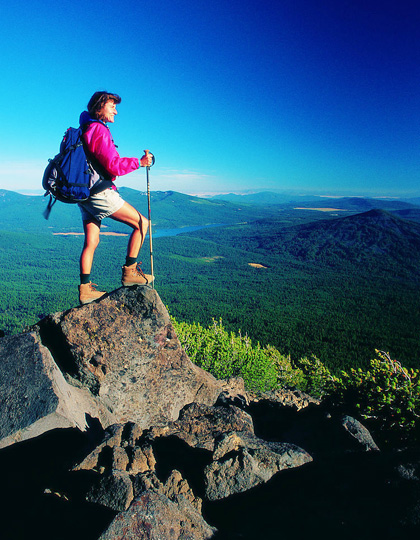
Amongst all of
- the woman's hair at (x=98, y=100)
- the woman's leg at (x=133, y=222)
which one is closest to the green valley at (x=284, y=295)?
the woman's leg at (x=133, y=222)

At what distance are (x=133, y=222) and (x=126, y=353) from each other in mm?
2769

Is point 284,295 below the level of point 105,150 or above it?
below

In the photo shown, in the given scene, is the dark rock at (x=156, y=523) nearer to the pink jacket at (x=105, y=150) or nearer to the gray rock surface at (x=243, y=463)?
the gray rock surface at (x=243, y=463)

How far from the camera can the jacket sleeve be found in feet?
16.8

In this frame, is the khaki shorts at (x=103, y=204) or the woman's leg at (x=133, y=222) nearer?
the khaki shorts at (x=103, y=204)

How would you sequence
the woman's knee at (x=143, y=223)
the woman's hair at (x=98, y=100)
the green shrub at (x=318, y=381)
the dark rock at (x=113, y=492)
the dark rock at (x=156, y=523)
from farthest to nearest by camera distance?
1. the green shrub at (x=318, y=381)
2. the woman's knee at (x=143, y=223)
3. the woman's hair at (x=98, y=100)
4. the dark rock at (x=113, y=492)
5. the dark rock at (x=156, y=523)

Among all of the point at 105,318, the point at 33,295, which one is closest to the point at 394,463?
the point at 105,318


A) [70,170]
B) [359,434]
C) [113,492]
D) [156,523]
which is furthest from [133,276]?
[359,434]

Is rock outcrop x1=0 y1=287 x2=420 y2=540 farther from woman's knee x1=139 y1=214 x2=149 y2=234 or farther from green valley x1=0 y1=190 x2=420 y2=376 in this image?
green valley x1=0 y1=190 x2=420 y2=376

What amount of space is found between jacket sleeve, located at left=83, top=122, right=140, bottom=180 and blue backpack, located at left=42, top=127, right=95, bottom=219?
17 centimetres

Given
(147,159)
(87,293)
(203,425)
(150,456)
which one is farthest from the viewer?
(87,293)

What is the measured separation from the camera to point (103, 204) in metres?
5.88

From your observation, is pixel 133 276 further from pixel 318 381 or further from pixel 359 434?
pixel 318 381

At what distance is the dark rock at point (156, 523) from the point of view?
3.03 meters
